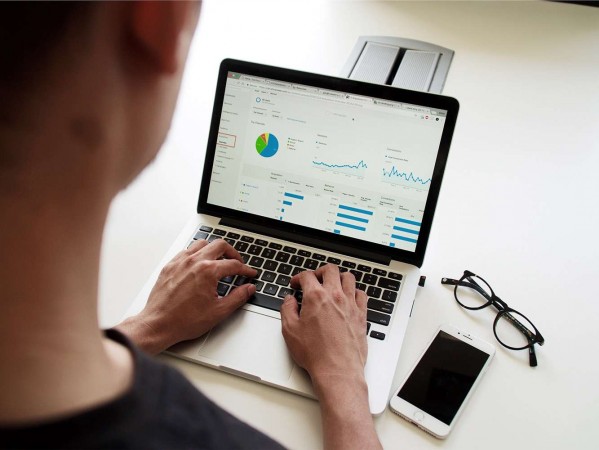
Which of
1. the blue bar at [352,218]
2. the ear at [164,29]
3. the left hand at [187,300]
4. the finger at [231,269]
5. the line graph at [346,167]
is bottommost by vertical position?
the left hand at [187,300]

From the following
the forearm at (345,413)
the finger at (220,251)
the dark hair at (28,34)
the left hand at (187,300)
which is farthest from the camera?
the finger at (220,251)

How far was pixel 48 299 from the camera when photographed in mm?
354

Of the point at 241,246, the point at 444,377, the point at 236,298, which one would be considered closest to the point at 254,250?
the point at 241,246

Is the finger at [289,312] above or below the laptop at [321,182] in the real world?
below

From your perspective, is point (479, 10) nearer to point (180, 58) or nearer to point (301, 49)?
point (301, 49)

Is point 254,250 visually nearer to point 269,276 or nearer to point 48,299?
point 269,276

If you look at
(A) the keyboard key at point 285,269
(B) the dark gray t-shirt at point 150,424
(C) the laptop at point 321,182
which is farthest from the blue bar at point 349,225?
(B) the dark gray t-shirt at point 150,424

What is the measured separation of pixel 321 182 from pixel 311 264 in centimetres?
13

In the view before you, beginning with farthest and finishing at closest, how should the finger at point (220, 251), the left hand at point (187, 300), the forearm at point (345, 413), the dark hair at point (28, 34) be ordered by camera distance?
the finger at point (220, 251) → the left hand at point (187, 300) → the forearm at point (345, 413) → the dark hair at point (28, 34)

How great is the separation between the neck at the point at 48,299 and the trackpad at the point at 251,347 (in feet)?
1.12

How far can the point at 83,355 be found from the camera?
38 centimetres

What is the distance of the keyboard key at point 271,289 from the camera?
2.65 feet

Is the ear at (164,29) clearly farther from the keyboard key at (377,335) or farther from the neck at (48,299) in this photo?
the keyboard key at (377,335)

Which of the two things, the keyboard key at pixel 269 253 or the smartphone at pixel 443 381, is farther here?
the keyboard key at pixel 269 253
